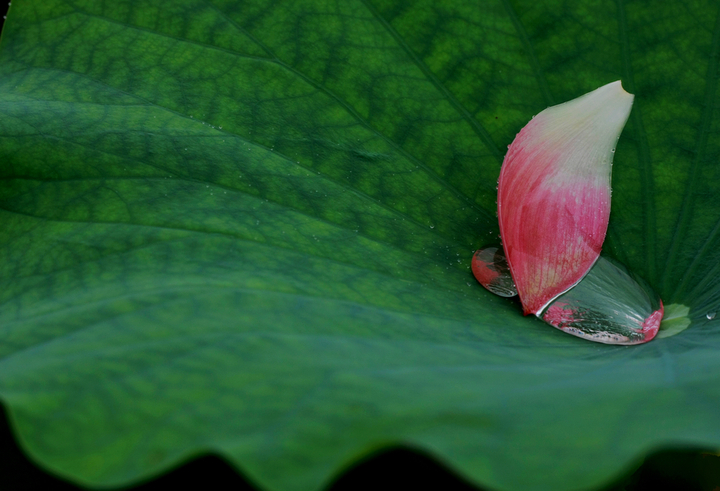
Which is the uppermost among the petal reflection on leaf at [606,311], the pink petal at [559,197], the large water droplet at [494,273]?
the pink petal at [559,197]

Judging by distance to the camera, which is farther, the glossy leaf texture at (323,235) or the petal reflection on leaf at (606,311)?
the petal reflection on leaf at (606,311)

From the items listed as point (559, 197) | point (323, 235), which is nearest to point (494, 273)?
point (559, 197)

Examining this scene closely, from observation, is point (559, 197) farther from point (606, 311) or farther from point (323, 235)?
point (323, 235)

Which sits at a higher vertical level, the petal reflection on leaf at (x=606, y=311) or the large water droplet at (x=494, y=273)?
the petal reflection on leaf at (x=606, y=311)

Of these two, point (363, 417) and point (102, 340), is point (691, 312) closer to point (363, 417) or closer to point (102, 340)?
point (363, 417)

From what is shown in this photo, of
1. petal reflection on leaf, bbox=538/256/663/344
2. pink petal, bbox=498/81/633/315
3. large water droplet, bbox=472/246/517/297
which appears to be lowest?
large water droplet, bbox=472/246/517/297
